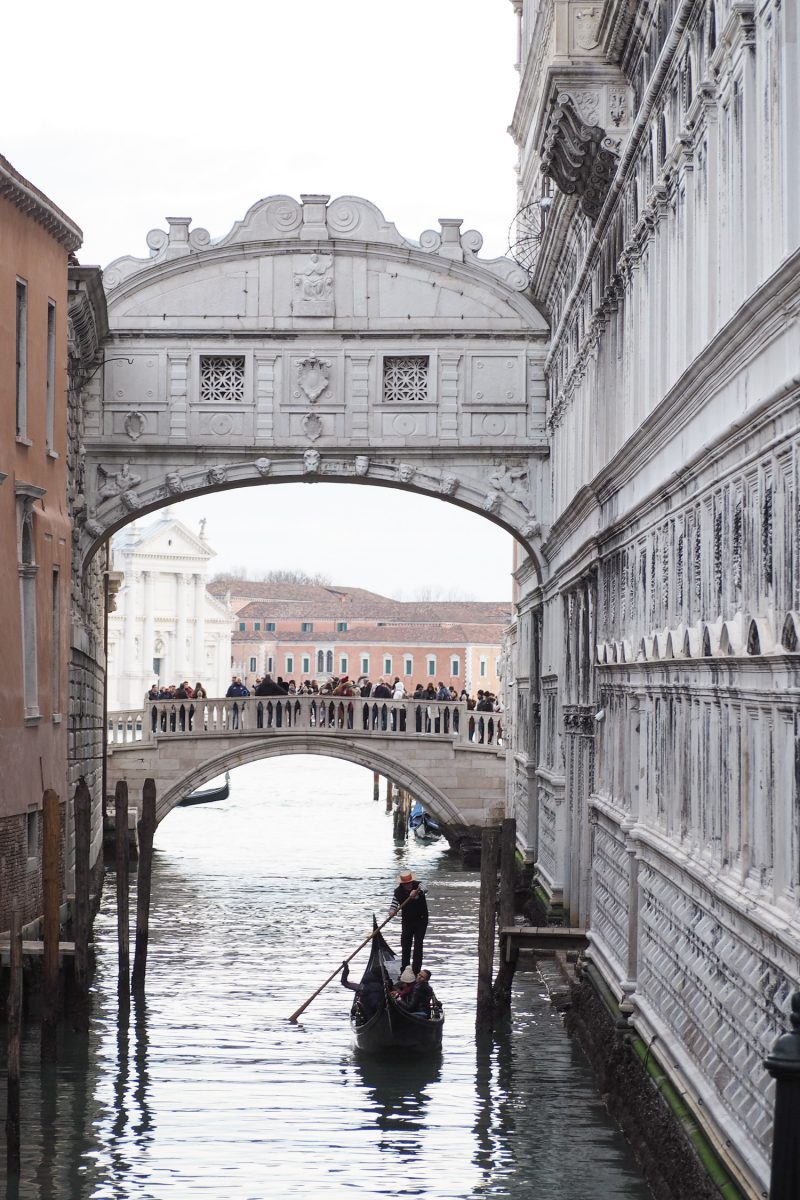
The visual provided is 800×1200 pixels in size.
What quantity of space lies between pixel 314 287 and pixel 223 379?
40.5 inches

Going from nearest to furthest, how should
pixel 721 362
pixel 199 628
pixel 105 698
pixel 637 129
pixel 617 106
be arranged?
pixel 721 362 < pixel 637 129 < pixel 617 106 < pixel 105 698 < pixel 199 628

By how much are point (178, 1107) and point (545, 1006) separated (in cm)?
358

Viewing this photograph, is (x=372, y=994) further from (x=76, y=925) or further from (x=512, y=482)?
(x=512, y=482)

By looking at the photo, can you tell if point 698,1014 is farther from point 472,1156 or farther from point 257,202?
point 257,202

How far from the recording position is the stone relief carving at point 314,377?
15500mm

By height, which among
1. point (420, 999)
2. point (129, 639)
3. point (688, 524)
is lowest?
point (420, 999)

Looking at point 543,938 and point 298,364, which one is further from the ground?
point 298,364

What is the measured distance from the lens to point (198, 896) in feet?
62.2

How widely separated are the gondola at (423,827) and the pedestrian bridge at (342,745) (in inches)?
198

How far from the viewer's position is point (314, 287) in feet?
50.8

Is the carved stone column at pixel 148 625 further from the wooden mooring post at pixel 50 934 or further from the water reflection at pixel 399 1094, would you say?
the wooden mooring post at pixel 50 934

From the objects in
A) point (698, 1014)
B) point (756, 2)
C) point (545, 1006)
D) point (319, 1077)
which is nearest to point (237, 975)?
point (545, 1006)

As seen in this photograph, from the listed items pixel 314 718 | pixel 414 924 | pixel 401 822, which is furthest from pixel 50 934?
pixel 401 822

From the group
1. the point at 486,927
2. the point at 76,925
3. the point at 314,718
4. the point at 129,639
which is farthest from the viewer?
the point at 129,639
